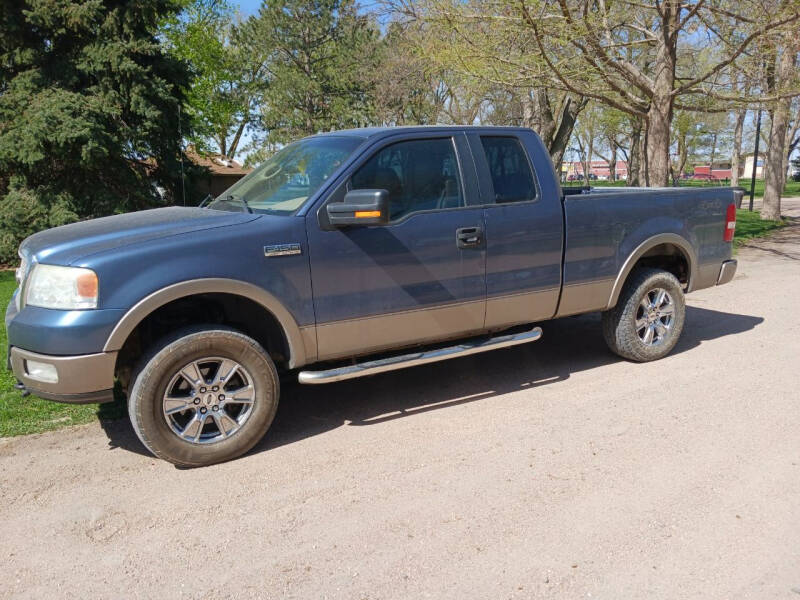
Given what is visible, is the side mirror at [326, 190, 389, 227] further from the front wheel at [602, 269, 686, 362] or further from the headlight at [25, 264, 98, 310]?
the front wheel at [602, 269, 686, 362]

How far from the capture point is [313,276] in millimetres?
4262

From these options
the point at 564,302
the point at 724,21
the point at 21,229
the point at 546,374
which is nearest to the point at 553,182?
the point at 564,302

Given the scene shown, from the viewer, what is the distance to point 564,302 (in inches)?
213

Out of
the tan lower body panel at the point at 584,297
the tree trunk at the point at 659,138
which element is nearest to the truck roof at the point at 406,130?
the tan lower body panel at the point at 584,297

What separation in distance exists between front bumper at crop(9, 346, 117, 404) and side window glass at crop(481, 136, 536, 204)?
294 cm

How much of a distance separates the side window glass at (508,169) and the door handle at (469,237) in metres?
0.36

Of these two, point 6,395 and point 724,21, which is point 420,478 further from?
point 724,21

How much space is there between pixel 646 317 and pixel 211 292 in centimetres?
389

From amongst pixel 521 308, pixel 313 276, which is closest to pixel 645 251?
pixel 521 308

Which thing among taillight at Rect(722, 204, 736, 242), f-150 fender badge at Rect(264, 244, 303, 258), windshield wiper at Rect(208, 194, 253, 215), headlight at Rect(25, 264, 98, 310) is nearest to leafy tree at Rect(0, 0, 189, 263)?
windshield wiper at Rect(208, 194, 253, 215)

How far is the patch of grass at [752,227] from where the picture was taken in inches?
634

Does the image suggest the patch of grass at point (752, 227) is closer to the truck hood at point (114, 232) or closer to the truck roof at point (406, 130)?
the truck roof at point (406, 130)

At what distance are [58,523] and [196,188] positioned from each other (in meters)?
14.7

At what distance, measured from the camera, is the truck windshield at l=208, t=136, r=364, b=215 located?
4535mm
